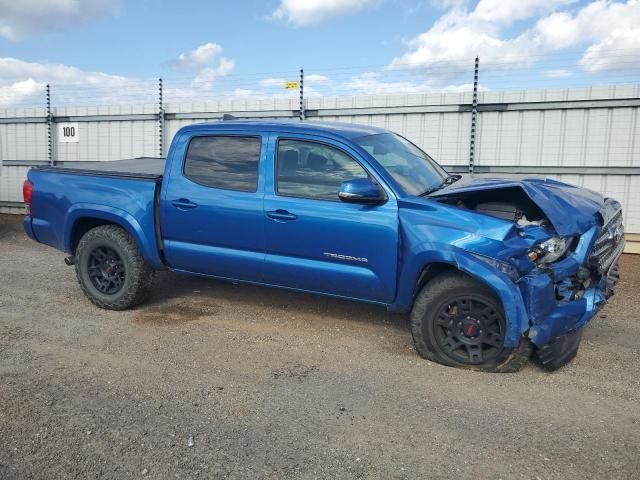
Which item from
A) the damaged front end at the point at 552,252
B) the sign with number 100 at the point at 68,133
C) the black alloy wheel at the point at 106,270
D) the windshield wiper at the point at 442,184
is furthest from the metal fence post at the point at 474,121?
the sign with number 100 at the point at 68,133

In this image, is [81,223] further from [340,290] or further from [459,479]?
[459,479]

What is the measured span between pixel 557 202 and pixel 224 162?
281 centimetres

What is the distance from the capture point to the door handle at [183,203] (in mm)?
5125

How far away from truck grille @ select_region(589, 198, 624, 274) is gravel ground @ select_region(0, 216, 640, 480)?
79 cm

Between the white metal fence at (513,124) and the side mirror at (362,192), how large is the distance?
5.28m

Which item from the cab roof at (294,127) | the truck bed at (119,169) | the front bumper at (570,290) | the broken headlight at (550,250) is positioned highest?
the cab roof at (294,127)

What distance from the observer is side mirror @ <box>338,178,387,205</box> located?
4262mm

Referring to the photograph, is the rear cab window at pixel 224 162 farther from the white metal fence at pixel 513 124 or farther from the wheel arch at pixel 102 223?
the white metal fence at pixel 513 124

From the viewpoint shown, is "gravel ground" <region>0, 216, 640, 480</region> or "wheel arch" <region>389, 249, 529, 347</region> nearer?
"gravel ground" <region>0, 216, 640, 480</region>

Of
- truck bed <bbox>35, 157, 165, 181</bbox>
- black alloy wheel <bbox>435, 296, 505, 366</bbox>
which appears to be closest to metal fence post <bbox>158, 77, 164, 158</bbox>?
truck bed <bbox>35, 157, 165, 181</bbox>

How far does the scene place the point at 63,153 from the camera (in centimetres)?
1243

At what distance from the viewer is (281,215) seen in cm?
474

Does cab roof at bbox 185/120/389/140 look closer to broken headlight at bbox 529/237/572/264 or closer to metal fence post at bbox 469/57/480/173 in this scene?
broken headlight at bbox 529/237/572/264

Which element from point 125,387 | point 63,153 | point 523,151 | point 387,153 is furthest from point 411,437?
point 63,153
